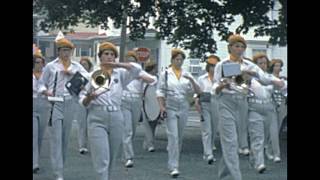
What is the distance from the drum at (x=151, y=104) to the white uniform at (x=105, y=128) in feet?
13.9

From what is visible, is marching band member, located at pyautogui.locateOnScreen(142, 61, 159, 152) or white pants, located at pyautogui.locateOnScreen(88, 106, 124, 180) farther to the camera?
marching band member, located at pyautogui.locateOnScreen(142, 61, 159, 152)

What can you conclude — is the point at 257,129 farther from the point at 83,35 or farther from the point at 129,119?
the point at 83,35

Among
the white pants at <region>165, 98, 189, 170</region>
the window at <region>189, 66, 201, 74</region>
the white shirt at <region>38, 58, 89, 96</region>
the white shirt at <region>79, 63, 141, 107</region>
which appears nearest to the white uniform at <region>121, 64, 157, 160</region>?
the white pants at <region>165, 98, 189, 170</region>

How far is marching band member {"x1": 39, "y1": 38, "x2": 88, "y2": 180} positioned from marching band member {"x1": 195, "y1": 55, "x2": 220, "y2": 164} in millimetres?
2632

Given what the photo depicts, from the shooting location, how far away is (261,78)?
7.59 meters

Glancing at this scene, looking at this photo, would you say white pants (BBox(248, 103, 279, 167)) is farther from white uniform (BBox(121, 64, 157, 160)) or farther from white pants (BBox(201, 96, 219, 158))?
white uniform (BBox(121, 64, 157, 160))

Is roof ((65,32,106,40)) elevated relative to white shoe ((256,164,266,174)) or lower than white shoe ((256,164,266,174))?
elevated

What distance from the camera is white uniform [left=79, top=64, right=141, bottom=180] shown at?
21.7ft

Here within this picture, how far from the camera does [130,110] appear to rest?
977 centimetres

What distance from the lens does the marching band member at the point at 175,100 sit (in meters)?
8.48

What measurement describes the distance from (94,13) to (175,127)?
14.5 feet
